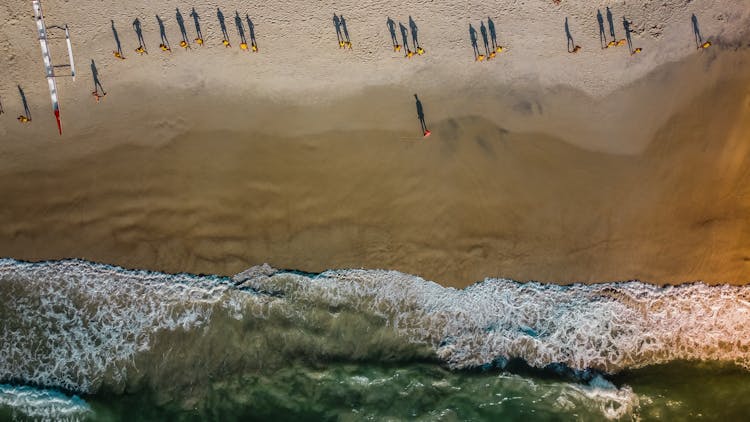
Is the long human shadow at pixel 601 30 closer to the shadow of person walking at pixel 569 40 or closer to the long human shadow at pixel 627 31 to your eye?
the long human shadow at pixel 627 31

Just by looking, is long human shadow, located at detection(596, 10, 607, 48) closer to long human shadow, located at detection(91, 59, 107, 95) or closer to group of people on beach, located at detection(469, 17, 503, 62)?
group of people on beach, located at detection(469, 17, 503, 62)

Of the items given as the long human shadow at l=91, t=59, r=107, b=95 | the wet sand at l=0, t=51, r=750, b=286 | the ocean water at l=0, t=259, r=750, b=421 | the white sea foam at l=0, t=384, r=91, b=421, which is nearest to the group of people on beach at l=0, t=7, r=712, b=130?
the long human shadow at l=91, t=59, r=107, b=95

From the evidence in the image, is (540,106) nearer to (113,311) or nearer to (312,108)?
(312,108)

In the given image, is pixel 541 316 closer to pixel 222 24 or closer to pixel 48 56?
pixel 222 24

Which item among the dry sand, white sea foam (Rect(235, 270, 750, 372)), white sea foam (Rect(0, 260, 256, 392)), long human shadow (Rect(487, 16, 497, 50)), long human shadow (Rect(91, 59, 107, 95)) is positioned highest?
long human shadow (Rect(91, 59, 107, 95))

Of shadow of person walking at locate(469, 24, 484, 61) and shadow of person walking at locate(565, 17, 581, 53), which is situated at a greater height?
shadow of person walking at locate(469, 24, 484, 61)

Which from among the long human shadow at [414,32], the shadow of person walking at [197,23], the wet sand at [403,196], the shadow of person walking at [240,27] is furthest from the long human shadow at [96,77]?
the long human shadow at [414,32]
